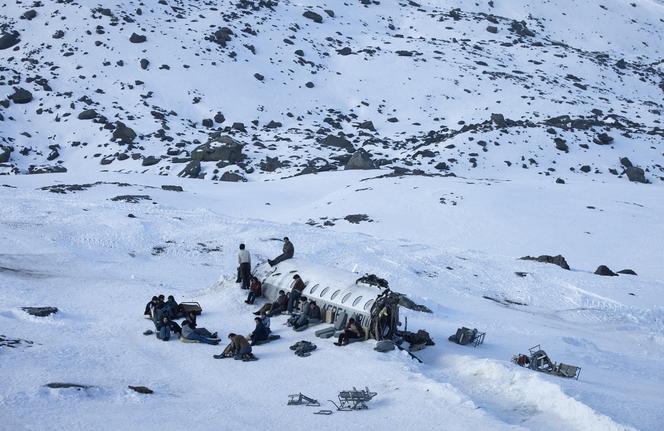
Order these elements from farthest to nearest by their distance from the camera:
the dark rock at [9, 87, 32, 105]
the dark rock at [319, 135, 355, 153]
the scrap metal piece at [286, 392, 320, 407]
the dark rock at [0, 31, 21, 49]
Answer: the dark rock at [0, 31, 21, 49] < the dark rock at [9, 87, 32, 105] < the dark rock at [319, 135, 355, 153] < the scrap metal piece at [286, 392, 320, 407]

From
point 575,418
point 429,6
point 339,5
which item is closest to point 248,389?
point 575,418

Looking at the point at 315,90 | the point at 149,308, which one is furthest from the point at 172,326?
the point at 315,90

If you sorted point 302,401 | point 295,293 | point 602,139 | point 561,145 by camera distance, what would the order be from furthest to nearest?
point 602,139 → point 561,145 → point 295,293 → point 302,401

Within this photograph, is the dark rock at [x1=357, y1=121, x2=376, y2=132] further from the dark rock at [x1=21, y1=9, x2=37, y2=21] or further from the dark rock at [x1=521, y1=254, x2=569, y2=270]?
the dark rock at [x1=21, y1=9, x2=37, y2=21]

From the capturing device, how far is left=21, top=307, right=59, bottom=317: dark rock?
18.2 m

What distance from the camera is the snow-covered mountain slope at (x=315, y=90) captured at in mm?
59500

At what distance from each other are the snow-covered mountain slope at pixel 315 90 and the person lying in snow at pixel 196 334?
3643 cm

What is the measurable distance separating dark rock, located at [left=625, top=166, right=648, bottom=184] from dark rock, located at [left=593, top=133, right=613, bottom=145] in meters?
6.48

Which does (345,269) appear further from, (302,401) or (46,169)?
(46,169)

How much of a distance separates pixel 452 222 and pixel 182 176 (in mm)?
26055

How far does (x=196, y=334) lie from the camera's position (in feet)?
58.5

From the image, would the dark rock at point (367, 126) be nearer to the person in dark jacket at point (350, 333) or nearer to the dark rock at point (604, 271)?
the dark rock at point (604, 271)

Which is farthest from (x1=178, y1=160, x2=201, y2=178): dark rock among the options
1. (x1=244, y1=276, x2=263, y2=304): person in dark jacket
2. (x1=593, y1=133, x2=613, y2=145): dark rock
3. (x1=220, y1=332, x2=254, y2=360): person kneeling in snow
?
(x1=220, y1=332, x2=254, y2=360): person kneeling in snow

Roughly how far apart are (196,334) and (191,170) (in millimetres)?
38593
